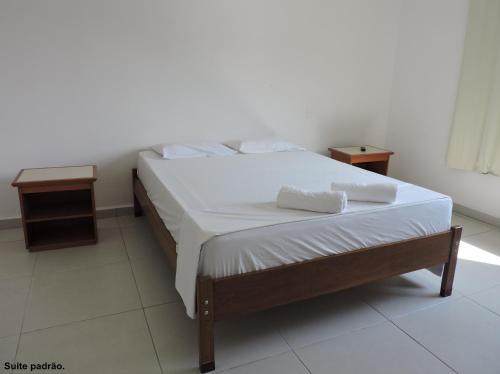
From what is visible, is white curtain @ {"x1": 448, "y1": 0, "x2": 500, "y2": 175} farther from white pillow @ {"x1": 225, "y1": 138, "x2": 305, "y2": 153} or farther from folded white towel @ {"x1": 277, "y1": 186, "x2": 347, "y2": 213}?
folded white towel @ {"x1": 277, "y1": 186, "x2": 347, "y2": 213}

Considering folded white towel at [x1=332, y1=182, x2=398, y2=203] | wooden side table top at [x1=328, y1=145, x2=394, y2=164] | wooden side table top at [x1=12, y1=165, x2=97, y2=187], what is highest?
folded white towel at [x1=332, y1=182, x2=398, y2=203]

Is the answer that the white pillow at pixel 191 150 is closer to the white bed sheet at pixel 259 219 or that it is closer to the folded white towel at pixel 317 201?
the white bed sheet at pixel 259 219

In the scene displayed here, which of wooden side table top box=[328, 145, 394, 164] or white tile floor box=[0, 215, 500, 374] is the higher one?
→ wooden side table top box=[328, 145, 394, 164]

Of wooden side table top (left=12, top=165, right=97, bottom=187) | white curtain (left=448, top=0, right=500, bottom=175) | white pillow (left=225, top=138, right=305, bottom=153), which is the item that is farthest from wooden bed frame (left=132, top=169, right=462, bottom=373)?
white curtain (left=448, top=0, right=500, bottom=175)

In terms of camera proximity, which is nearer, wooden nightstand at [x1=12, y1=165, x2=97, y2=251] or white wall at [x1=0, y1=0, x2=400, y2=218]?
wooden nightstand at [x1=12, y1=165, x2=97, y2=251]

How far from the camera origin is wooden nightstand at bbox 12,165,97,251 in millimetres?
2678

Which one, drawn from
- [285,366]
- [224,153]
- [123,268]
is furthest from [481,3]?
[123,268]

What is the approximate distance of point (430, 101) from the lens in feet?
12.7

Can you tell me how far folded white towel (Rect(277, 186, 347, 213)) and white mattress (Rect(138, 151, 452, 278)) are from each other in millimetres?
40

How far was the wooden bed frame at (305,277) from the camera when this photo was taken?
5.39ft

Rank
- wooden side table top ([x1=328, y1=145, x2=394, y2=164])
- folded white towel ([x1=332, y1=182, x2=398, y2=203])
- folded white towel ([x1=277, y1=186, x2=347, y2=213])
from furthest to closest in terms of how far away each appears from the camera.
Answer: wooden side table top ([x1=328, y1=145, x2=394, y2=164]) → folded white towel ([x1=332, y1=182, x2=398, y2=203]) → folded white towel ([x1=277, y1=186, x2=347, y2=213])

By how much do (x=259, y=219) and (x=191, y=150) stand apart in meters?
1.58

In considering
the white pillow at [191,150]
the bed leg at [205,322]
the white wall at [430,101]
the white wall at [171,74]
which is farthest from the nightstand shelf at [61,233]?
the white wall at [430,101]

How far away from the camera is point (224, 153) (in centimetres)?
332
